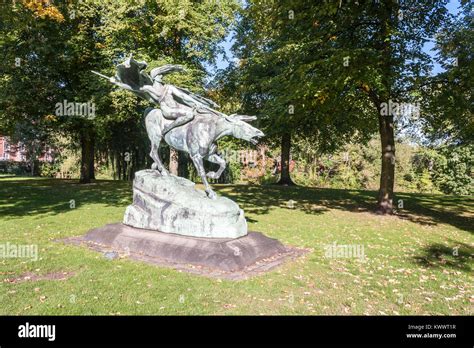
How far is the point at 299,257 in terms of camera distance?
9.18 metres

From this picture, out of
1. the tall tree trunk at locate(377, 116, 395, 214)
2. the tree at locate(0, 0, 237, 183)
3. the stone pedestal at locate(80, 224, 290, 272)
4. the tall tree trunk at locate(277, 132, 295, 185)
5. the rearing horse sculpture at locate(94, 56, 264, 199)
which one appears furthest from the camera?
the tall tree trunk at locate(277, 132, 295, 185)

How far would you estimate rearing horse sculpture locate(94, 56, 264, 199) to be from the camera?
9.35 meters

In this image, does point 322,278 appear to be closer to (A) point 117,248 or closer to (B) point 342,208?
(A) point 117,248

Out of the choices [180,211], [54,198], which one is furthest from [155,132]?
[54,198]

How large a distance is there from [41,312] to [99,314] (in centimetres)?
90

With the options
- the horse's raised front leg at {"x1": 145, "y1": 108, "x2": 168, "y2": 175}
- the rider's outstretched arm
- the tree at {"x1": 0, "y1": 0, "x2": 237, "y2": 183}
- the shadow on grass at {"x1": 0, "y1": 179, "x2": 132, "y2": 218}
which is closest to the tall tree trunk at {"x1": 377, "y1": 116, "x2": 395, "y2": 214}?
the rider's outstretched arm

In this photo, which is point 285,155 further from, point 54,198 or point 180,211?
point 180,211

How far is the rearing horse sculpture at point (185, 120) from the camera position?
9352 millimetres

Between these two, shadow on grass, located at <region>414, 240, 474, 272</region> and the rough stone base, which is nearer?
the rough stone base

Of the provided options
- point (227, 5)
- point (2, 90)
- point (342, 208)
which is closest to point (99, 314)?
point (342, 208)

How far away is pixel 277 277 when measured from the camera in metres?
7.49

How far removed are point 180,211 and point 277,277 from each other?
2903mm

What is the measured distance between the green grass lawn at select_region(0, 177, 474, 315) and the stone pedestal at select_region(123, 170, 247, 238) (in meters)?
1.37

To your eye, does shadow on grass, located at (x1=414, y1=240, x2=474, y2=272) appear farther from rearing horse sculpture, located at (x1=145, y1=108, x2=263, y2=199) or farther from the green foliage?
the green foliage
